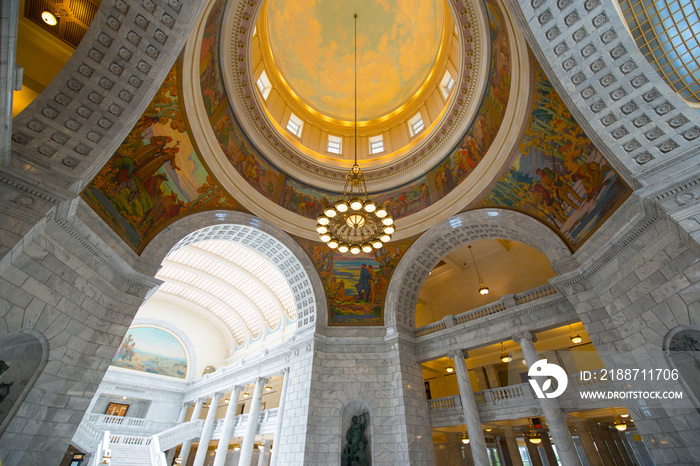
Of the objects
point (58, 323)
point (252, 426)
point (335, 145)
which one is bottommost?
point (252, 426)

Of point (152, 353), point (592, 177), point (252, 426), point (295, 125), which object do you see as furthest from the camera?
point (152, 353)

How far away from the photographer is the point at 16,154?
18.8 feet

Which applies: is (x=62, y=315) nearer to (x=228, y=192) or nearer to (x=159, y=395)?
(x=228, y=192)

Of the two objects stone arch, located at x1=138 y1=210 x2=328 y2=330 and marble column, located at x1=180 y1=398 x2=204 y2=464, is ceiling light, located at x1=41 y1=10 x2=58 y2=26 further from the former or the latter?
marble column, located at x1=180 y1=398 x2=204 y2=464

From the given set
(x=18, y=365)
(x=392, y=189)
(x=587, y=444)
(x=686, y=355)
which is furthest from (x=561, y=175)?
(x=18, y=365)

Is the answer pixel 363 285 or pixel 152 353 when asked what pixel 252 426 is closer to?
pixel 363 285

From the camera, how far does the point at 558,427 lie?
8672mm

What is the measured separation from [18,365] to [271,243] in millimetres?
7944

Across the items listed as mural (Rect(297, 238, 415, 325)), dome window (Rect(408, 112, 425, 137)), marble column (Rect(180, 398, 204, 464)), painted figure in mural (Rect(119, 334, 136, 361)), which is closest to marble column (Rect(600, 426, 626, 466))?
mural (Rect(297, 238, 415, 325))

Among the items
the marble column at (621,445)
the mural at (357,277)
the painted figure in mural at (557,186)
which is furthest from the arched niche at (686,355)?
the marble column at (621,445)

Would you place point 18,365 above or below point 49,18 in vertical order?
below

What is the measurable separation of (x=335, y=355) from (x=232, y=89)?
412 inches

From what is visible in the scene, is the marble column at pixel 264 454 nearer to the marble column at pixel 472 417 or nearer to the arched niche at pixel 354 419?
the arched niche at pixel 354 419

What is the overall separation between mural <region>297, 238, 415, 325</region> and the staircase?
12.5m
